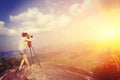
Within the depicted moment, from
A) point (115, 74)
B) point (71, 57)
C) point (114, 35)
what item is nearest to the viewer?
point (115, 74)

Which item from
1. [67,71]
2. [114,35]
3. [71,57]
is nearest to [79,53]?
[71,57]

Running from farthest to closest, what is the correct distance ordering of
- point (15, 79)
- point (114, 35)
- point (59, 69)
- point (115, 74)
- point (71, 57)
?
point (71, 57), point (114, 35), point (59, 69), point (115, 74), point (15, 79)

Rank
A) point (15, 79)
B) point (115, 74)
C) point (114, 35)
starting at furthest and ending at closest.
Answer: point (114, 35), point (115, 74), point (15, 79)

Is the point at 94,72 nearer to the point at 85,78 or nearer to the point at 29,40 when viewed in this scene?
the point at 85,78

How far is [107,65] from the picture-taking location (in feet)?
24.3

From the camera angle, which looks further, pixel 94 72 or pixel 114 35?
pixel 114 35

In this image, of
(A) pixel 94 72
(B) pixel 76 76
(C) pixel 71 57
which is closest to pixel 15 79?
(B) pixel 76 76

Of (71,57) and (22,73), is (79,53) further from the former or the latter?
(22,73)

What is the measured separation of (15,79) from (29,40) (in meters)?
1.62

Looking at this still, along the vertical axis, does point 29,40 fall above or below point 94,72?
above

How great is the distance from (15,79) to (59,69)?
1.87 m

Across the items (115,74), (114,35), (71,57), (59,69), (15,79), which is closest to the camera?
(15,79)

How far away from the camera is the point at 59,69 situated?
8.16m

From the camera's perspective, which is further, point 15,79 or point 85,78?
point 85,78
